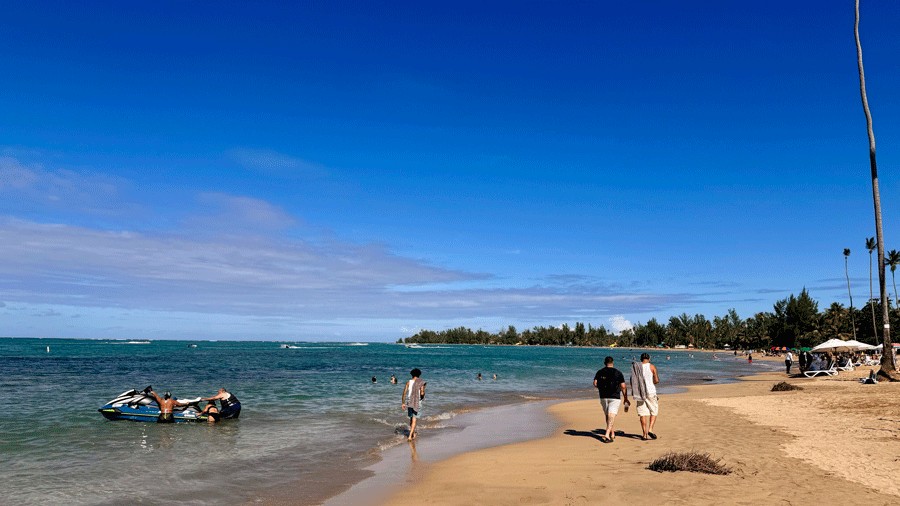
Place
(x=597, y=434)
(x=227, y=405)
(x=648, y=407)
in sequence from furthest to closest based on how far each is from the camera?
(x=227, y=405) → (x=597, y=434) → (x=648, y=407)

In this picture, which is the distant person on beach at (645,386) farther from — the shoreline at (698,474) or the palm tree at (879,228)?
the palm tree at (879,228)

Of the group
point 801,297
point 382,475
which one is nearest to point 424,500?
point 382,475

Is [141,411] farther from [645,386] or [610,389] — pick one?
[645,386]

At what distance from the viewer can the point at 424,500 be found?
961 cm

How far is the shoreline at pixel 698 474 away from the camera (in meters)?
8.75

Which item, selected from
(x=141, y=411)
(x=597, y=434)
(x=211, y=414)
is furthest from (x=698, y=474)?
(x=141, y=411)

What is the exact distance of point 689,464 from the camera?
999 cm

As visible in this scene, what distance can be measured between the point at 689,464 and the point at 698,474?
26 cm

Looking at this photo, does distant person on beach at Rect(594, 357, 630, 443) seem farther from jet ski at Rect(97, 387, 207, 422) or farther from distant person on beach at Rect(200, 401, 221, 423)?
jet ski at Rect(97, 387, 207, 422)

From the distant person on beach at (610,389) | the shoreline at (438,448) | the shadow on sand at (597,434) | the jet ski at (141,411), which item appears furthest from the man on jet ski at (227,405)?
the distant person on beach at (610,389)

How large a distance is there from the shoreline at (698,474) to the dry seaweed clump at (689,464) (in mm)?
222

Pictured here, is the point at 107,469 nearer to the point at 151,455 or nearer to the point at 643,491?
the point at 151,455

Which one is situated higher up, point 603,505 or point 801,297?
point 801,297

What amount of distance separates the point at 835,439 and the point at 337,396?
2261cm
